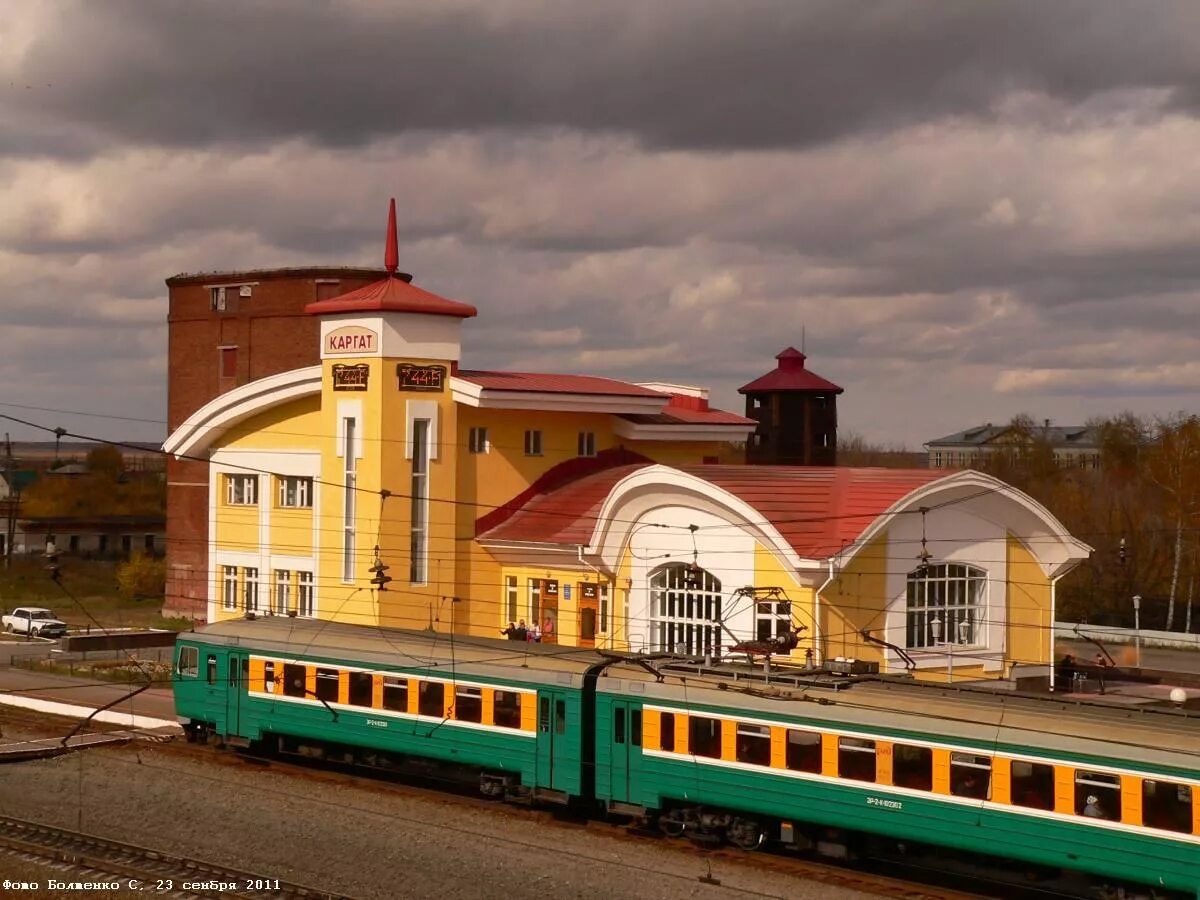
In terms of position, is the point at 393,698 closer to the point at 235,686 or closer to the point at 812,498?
the point at 235,686

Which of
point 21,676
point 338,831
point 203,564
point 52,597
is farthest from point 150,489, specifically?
point 338,831

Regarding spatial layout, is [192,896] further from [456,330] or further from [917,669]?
[456,330]

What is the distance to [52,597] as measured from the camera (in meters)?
74.4

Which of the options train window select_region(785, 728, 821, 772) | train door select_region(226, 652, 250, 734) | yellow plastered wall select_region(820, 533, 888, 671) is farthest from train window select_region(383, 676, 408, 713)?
yellow plastered wall select_region(820, 533, 888, 671)

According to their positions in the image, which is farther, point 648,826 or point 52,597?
point 52,597

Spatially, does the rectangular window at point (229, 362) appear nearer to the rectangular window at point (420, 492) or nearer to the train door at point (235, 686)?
the rectangular window at point (420, 492)

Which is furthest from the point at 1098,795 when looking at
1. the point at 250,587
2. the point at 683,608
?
the point at 250,587

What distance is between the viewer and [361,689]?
30875 millimetres

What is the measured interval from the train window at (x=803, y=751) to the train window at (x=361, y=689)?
386 inches

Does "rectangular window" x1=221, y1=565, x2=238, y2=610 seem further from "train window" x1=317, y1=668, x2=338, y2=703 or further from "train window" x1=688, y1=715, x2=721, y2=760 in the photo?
"train window" x1=688, y1=715, x2=721, y2=760

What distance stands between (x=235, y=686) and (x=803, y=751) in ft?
47.3

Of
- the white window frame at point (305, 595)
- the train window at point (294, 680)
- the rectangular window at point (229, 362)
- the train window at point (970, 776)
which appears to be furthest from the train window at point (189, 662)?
the rectangular window at point (229, 362)

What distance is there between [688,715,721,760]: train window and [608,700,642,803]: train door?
109cm

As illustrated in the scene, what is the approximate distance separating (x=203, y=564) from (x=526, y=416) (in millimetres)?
21025
